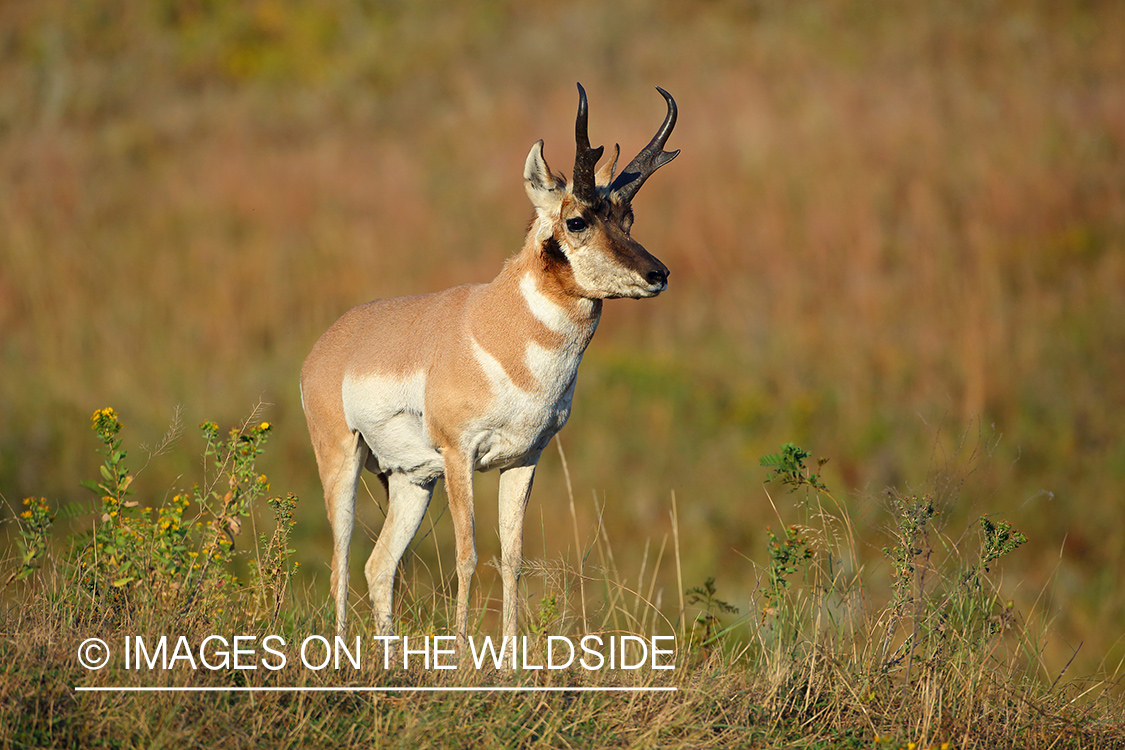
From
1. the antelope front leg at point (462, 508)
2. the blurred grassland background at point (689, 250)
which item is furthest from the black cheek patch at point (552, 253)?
the blurred grassland background at point (689, 250)

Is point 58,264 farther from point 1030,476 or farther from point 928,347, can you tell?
point 1030,476

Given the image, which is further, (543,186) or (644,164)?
(644,164)

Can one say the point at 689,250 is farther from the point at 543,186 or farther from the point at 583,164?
the point at 583,164

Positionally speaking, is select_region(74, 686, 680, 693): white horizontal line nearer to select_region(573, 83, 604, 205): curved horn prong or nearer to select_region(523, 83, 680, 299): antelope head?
select_region(523, 83, 680, 299): antelope head

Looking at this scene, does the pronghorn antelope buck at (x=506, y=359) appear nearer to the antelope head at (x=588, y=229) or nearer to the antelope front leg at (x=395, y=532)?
the antelope head at (x=588, y=229)

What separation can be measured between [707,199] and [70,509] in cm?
1518

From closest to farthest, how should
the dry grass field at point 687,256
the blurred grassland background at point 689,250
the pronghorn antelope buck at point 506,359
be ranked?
the pronghorn antelope buck at point 506,359 < the dry grass field at point 687,256 < the blurred grassland background at point 689,250

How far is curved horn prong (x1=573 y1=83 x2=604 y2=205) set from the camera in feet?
17.0

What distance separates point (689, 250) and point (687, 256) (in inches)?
4.4

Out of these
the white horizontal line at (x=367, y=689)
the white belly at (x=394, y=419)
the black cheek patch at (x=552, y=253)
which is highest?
the black cheek patch at (x=552, y=253)

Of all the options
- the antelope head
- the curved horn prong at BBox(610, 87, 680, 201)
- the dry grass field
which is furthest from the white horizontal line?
the dry grass field

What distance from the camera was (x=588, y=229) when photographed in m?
5.32

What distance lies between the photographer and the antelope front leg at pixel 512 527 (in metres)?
5.55

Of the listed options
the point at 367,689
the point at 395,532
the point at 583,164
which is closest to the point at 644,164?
the point at 583,164
